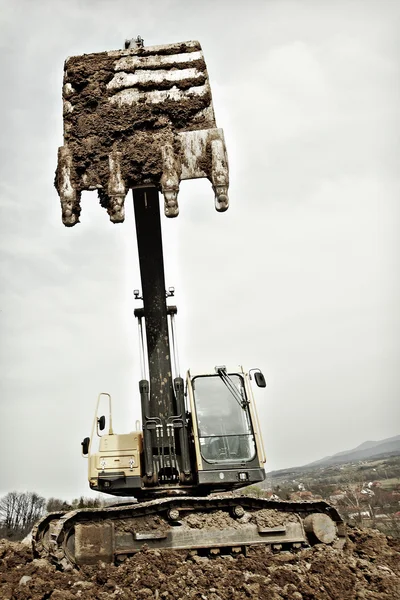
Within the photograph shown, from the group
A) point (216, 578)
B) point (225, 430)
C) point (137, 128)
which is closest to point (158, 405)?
point (225, 430)

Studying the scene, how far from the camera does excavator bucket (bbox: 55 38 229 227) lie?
4.25 meters

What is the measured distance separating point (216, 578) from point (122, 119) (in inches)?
166

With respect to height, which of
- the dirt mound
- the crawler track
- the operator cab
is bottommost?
the dirt mound

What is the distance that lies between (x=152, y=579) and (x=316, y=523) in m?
1.80

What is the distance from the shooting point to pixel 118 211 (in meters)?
4.20

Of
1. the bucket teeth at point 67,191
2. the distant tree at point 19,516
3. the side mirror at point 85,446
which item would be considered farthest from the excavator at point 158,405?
the distant tree at point 19,516

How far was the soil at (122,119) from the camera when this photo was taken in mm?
4352

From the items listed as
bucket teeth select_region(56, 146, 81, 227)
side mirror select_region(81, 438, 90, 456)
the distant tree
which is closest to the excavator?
bucket teeth select_region(56, 146, 81, 227)

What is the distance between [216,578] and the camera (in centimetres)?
414

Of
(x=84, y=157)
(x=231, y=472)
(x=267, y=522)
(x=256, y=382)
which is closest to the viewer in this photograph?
(x=84, y=157)

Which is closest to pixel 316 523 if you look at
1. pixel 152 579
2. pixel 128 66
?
pixel 152 579

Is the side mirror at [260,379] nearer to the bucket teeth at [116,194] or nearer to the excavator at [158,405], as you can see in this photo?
the excavator at [158,405]

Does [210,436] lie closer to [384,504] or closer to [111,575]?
[111,575]

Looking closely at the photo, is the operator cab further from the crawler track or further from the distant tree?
the distant tree
